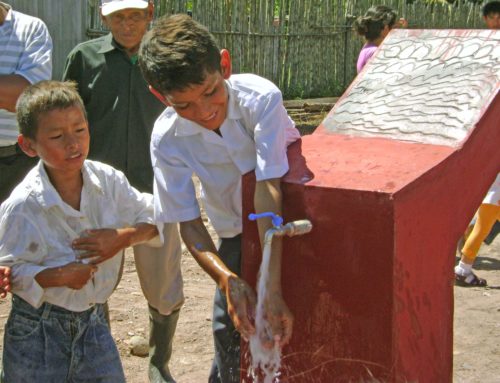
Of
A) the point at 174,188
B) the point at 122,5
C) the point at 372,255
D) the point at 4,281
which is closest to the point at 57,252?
the point at 4,281

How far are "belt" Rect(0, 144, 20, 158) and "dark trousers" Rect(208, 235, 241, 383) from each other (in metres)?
1.25

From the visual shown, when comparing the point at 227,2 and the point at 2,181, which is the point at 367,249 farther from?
the point at 227,2

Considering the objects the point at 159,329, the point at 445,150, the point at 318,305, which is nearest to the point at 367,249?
the point at 318,305

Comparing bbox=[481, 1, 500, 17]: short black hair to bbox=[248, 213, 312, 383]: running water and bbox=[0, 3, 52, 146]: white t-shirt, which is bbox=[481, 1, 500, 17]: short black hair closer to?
bbox=[0, 3, 52, 146]: white t-shirt

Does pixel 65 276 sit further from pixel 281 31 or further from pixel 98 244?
pixel 281 31

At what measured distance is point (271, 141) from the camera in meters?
2.32

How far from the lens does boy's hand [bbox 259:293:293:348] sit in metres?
2.28

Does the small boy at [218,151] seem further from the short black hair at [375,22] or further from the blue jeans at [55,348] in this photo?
the short black hair at [375,22]

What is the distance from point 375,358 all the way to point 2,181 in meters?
2.00

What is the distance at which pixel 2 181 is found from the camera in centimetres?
354

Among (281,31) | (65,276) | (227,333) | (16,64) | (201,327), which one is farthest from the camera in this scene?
(281,31)

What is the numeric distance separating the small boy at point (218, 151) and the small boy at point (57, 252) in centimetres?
24

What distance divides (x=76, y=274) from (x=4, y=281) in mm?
209

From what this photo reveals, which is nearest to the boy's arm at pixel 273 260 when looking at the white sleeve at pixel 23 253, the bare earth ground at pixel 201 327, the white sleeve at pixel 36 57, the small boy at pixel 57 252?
the small boy at pixel 57 252
